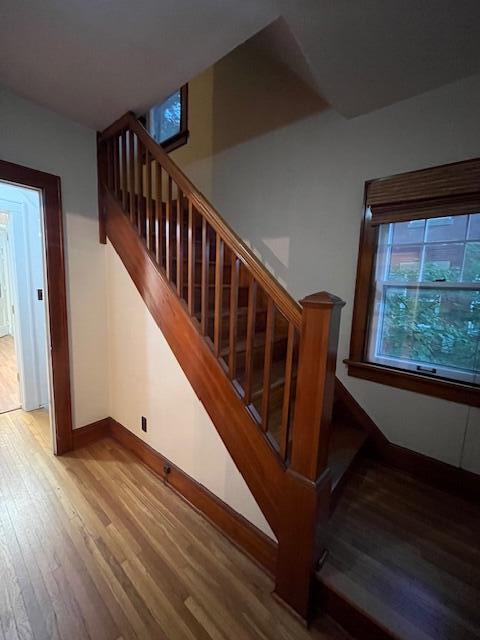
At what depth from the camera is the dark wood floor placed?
1.02m

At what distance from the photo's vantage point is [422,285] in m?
1.70

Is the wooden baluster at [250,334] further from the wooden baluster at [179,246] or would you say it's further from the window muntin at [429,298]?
the window muntin at [429,298]

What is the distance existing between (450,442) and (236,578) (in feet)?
4.72

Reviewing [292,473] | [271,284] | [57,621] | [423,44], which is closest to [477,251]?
[423,44]

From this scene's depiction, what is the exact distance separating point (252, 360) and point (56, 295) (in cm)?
158

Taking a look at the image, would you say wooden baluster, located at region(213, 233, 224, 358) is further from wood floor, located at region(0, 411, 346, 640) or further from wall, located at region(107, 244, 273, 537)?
wood floor, located at region(0, 411, 346, 640)

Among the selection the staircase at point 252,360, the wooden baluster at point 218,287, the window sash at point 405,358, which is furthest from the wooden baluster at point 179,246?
the window sash at point 405,358

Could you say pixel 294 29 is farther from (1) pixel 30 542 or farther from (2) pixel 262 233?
(1) pixel 30 542

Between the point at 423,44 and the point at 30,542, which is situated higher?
the point at 423,44

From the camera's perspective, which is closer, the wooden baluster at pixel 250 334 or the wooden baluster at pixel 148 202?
the wooden baluster at pixel 250 334

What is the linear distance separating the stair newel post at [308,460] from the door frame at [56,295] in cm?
180

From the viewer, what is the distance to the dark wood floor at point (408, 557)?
3.34 ft

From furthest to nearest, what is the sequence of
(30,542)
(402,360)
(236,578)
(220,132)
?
1. (220,132)
2. (402,360)
3. (30,542)
4. (236,578)

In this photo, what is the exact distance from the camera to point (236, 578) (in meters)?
1.26
